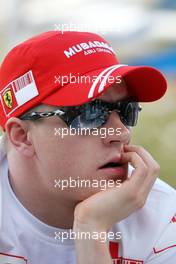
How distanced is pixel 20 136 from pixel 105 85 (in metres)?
0.35

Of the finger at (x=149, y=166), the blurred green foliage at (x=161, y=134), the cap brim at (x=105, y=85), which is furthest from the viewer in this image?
the blurred green foliage at (x=161, y=134)

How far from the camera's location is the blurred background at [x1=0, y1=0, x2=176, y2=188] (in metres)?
5.24

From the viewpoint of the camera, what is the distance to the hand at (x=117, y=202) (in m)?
1.82

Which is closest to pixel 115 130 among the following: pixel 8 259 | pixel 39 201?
pixel 39 201

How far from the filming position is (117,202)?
183 cm

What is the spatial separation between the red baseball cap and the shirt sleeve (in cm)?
53

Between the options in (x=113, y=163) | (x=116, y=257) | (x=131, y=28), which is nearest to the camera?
(x=113, y=163)

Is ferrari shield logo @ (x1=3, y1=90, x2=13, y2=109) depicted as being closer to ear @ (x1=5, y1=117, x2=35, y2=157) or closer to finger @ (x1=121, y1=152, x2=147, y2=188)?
ear @ (x1=5, y1=117, x2=35, y2=157)

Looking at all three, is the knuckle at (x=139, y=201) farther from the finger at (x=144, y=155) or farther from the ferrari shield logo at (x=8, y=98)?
the ferrari shield logo at (x=8, y=98)

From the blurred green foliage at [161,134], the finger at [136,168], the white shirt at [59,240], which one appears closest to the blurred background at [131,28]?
the blurred green foliage at [161,134]

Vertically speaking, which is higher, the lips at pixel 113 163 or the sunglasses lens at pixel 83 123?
the sunglasses lens at pixel 83 123

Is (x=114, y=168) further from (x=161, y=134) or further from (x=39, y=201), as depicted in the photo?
(x=161, y=134)

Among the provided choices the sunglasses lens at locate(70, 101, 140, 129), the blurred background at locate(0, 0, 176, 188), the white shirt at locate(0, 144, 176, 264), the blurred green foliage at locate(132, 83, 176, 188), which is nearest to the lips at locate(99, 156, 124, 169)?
the sunglasses lens at locate(70, 101, 140, 129)

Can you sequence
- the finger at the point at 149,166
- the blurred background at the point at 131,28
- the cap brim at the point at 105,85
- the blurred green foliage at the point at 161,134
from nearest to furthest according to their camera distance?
the cap brim at the point at 105,85
the finger at the point at 149,166
the blurred green foliage at the point at 161,134
the blurred background at the point at 131,28
